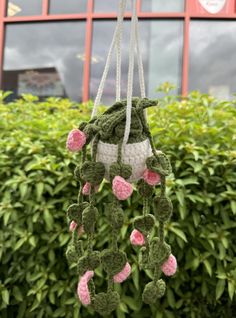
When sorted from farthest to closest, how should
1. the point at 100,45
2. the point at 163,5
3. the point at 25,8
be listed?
the point at 25,8, the point at 100,45, the point at 163,5

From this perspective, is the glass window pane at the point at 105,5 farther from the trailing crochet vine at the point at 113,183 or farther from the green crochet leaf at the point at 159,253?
the green crochet leaf at the point at 159,253

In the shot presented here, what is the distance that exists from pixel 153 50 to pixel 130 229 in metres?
3.77

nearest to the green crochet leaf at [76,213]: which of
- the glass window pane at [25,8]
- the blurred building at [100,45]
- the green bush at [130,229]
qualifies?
the green bush at [130,229]

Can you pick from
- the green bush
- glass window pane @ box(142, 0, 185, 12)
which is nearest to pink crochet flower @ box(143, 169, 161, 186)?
the green bush

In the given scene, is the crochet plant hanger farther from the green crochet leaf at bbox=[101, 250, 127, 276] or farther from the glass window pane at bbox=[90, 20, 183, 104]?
the glass window pane at bbox=[90, 20, 183, 104]

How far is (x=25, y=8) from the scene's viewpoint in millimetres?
5871

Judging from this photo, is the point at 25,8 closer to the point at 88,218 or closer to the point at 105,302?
the point at 88,218

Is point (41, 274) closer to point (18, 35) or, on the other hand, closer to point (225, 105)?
point (225, 105)

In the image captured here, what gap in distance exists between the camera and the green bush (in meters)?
2.31

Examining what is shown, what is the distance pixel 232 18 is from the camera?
5578mm

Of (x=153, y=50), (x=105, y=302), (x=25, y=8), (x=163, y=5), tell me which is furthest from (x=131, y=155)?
(x=25, y=8)

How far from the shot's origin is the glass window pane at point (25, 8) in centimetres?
585

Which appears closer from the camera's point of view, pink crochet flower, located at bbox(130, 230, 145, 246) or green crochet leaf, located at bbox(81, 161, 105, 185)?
green crochet leaf, located at bbox(81, 161, 105, 185)

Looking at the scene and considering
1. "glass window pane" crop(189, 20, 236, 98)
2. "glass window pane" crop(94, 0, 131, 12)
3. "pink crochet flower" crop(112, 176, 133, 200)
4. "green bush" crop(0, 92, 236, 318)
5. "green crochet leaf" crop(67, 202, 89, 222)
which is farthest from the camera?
"glass window pane" crop(94, 0, 131, 12)
